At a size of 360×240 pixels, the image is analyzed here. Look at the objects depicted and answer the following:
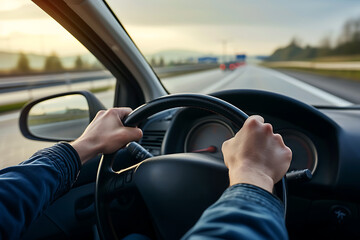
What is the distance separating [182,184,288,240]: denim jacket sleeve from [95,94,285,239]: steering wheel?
510 mm

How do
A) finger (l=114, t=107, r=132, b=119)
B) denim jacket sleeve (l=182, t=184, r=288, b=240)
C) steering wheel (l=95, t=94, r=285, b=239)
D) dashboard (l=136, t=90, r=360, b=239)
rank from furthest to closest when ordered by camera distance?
dashboard (l=136, t=90, r=360, b=239), finger (l=114, t=107, r=132, b=119), steering wheel (l=95, t=94, r=285, b=239), denim jacket sleeve (l=182, t=184, r=288, b=240)

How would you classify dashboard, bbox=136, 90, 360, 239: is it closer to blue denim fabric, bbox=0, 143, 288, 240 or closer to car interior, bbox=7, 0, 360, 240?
car interior, bbox=7, 0, 360, 240

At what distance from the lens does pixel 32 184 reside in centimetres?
119

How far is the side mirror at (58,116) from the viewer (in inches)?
110

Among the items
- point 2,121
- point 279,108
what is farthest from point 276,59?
point 2,121

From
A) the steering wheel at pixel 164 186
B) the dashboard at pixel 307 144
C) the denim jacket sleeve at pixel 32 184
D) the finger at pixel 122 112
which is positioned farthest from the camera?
the dashboard at pixel 307 144

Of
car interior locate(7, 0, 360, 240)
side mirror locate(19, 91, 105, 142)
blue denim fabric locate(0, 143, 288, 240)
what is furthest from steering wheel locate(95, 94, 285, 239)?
side mirror locate(19, 91, 105, 142)

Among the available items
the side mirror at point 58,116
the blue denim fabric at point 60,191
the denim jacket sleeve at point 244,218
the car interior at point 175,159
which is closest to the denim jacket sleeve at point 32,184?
the blue denim fabric at point 60,191

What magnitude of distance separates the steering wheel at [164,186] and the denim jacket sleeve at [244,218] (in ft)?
1.67

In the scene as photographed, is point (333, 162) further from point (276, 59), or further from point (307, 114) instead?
point (276, 59)

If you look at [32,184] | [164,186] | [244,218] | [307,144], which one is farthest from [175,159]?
[307,144]

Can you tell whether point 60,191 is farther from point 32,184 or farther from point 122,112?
point 122,112

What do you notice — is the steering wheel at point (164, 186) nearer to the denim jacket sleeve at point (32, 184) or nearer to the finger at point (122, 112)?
the finger at point (122, 112)

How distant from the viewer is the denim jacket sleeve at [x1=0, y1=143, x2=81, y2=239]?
1.10m
